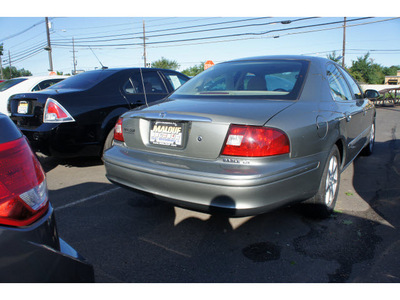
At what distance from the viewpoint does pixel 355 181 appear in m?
4.22

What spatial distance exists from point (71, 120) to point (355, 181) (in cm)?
395

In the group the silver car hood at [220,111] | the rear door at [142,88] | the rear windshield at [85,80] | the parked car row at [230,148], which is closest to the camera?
the parked car row at [230,148]

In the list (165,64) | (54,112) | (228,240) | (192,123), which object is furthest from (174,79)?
(165,64)

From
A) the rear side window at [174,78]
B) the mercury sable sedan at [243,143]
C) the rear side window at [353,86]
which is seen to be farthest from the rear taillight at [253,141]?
the rear side window at [174,78]

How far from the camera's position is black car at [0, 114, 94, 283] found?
1062 mm

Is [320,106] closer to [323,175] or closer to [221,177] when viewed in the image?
[323,175]

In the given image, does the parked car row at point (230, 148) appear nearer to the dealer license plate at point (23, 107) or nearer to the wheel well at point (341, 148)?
the wheel well at point (341, 148)

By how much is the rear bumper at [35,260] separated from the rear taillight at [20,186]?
0.15 ft

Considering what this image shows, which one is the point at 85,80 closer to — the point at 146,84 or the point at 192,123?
the point at 146,84

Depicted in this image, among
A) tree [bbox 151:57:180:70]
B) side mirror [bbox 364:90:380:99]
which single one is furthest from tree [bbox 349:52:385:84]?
side mirror [bbox 364:90:380:99]

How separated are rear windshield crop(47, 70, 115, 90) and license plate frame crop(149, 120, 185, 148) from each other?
239cm

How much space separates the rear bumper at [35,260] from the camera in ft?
3.42

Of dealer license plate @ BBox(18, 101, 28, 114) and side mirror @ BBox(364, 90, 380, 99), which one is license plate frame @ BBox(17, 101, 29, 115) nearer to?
dealer license plate @ BBox(18, 101, 28, 114)

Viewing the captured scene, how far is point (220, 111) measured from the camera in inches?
89.6
